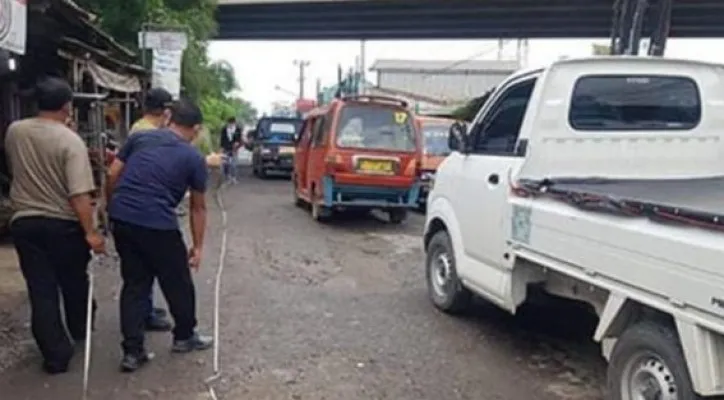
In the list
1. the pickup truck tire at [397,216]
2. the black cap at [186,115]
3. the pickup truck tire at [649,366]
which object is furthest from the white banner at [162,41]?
the pickup truck tire at [649,366]

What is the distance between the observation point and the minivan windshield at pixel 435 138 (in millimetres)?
16016

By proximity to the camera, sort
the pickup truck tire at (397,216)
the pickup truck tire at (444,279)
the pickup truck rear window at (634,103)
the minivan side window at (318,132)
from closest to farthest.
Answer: the pickup truck rear window at (634,103) < the pickup truck tire at (444,279) < the minivan side window at (318,132) < the pickup truck tire at (397,216)

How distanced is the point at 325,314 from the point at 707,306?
4.07m

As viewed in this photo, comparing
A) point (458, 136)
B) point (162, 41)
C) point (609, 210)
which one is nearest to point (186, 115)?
point (458, 136)

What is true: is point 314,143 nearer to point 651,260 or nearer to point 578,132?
point 578,132

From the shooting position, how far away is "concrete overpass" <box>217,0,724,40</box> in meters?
29.5

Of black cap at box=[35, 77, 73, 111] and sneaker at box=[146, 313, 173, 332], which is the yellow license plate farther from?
black cap at box=[35, 77, 73, 111]

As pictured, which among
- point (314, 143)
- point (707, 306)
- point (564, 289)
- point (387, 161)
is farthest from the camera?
point (314, 143)

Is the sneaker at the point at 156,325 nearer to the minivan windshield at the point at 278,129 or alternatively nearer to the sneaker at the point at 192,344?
the sneaker at the point at 192,344

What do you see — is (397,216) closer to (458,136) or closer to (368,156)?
(368,156)

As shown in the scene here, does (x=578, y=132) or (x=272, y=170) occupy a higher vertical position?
(x=578, y=132)

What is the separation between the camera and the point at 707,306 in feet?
12.1

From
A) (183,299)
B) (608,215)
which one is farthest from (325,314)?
(608,215)

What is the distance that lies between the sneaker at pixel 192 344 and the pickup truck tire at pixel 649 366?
9.49ft
